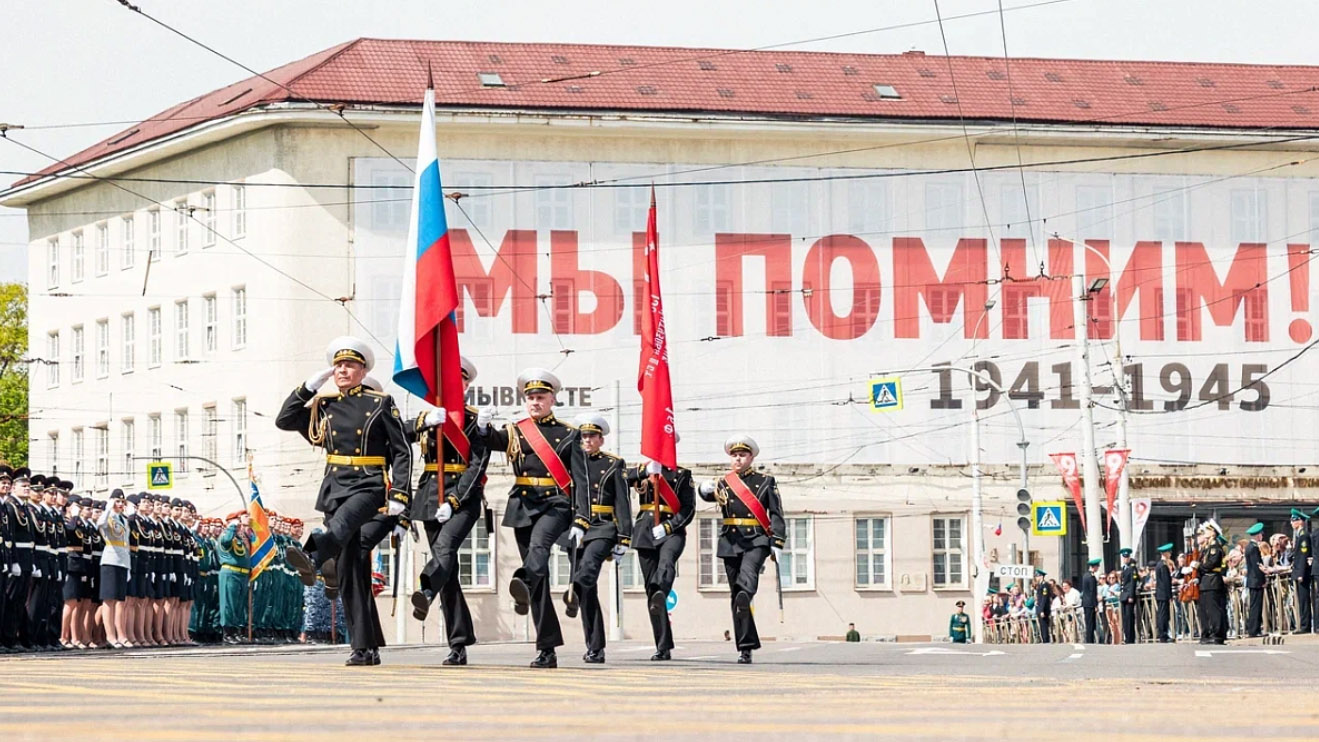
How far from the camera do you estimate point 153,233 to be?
219 feet

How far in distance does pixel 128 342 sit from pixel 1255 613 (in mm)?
44170

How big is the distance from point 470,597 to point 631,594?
4.32 metres

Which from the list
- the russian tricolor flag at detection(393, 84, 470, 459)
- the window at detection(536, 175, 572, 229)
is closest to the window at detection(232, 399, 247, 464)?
the window at detection(536, 175, 572, 229)

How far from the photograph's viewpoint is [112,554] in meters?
24.9

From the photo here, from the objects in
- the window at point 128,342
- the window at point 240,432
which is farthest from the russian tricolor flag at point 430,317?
the window at point 128,342

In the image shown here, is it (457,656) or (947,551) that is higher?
(947,551)

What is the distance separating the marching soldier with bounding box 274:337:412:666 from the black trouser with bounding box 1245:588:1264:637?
1853 centimetres

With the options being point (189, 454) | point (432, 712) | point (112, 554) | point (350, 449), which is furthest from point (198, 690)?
point (189, 454)

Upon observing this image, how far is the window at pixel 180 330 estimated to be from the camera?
6588 centimetres

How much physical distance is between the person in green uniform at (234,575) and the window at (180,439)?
3466cm

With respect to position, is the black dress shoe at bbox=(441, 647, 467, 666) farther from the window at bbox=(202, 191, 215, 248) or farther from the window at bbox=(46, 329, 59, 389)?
the window at bbox=(46, 329, 59, 389)

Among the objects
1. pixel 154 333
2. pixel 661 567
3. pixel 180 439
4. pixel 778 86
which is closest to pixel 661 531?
pixel 661 567

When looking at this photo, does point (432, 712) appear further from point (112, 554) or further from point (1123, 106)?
point (1123, 106)

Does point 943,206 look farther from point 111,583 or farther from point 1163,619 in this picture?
point 111,583
